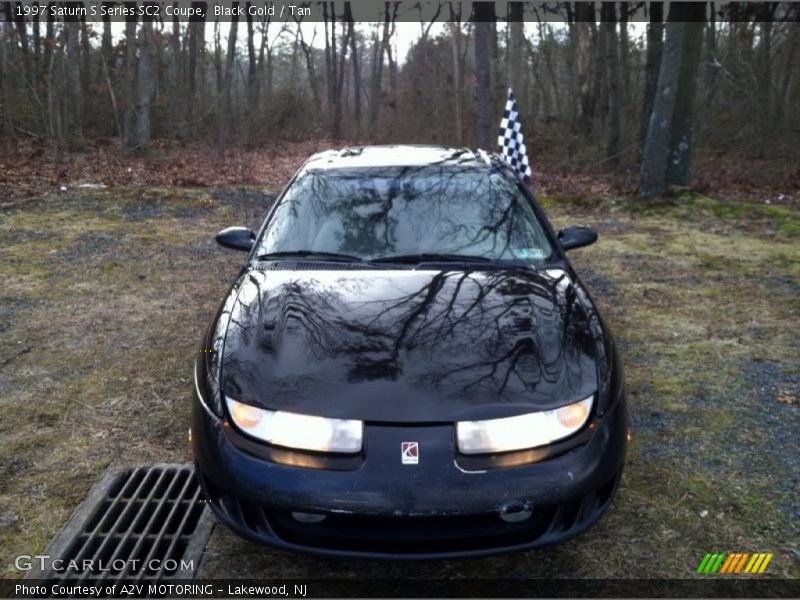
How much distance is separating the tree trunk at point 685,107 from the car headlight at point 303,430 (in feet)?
33.4

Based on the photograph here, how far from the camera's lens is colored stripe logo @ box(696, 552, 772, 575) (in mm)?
2447

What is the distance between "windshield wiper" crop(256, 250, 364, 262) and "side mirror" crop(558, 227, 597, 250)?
1.23 metres

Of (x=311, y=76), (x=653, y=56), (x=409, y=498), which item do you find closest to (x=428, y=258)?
(x=409, y=498)

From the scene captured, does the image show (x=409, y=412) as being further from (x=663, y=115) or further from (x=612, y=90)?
(x=612, y=90)

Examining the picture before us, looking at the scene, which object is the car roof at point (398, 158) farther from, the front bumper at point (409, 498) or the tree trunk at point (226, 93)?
the tree trunk at point (226, 93)

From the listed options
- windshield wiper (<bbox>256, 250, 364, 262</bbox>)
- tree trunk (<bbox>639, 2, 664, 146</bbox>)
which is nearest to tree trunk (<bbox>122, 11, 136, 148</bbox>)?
tree trunk (<bbox>639, 2, 664, 146</bbox>)

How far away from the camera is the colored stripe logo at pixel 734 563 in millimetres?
2447

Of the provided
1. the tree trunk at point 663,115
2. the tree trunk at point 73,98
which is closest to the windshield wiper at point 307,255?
the tree trunk at point 663,115

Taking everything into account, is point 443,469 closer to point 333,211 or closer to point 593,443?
point 593,443

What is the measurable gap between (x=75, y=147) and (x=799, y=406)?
17.0 metres

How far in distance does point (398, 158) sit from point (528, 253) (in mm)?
1146

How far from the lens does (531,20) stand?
23.4 meters

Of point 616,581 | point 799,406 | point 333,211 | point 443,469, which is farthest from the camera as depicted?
point 799,406

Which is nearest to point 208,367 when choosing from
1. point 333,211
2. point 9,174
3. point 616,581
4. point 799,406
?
point 333,211
